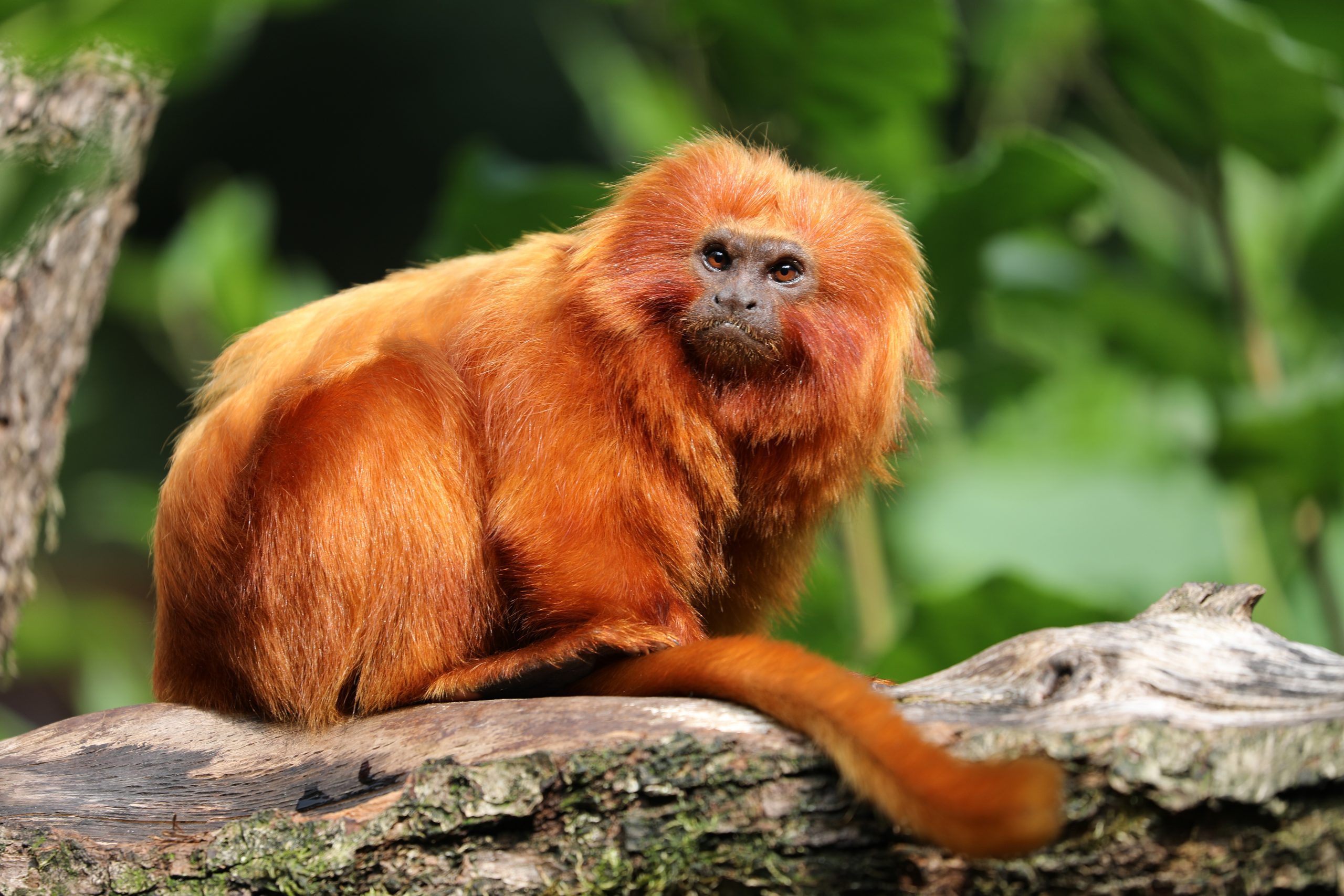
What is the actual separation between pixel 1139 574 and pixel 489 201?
3380 mm

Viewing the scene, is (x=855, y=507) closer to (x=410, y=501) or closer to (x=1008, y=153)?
(x=410, y=501)

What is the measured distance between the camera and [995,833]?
1.59 meters

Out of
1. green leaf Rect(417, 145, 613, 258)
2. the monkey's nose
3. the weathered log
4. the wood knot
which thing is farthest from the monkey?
green leaf Rect(417, 145, 613, 258)

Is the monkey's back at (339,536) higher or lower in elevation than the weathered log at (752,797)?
higher

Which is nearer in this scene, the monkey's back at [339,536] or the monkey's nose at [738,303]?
the monkey's back at [339,536]

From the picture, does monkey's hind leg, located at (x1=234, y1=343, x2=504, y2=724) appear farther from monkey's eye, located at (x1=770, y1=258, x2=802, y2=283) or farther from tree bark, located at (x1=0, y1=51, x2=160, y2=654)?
tree bark, located at (x1=0, y1=51, x2=160, y2=654)

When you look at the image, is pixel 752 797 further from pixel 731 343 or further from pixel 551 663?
pixel 731 343

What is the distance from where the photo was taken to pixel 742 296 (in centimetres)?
259

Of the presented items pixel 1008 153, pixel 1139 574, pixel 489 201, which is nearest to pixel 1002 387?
pixel 1139 574

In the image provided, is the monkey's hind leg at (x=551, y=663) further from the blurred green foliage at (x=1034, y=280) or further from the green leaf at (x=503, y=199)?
the green leaf at (x=503, y=199)

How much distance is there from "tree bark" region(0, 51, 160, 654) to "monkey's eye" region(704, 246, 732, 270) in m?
1.52

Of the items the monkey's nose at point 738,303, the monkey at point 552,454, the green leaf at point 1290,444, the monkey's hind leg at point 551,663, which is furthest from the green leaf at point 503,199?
the green leaf at point 1290,444

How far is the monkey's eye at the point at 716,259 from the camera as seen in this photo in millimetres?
2680

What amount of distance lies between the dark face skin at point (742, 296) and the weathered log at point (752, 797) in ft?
2.71
